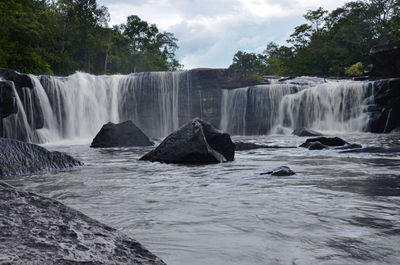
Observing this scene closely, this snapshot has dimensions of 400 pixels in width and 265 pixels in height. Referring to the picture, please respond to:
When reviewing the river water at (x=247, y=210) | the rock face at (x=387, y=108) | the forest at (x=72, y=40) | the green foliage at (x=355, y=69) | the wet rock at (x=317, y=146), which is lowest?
the river water at (x=247, y=210)

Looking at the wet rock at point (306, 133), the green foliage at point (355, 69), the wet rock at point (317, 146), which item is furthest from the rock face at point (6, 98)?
the green foliage at point (355, 69)

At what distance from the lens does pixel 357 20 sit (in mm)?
42188

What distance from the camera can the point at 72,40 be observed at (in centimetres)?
4522

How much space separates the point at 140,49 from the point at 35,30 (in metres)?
25.4

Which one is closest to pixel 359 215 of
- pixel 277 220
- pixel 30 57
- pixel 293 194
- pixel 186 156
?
pixel 277 220

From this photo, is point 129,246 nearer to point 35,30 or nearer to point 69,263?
point 69,263

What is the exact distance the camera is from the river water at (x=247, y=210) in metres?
2.14

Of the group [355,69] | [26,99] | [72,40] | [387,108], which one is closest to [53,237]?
[26,99]

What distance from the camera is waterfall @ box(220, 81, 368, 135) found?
23.6m

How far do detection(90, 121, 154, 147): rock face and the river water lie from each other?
6.41m

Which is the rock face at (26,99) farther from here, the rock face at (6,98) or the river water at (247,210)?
the river water at (247,210)

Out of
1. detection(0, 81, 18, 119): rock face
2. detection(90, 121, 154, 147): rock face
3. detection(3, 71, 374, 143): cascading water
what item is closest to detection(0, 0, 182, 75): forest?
detection(3, 71, 374, 143): cascading water

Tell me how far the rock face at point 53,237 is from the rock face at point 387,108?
2220cm

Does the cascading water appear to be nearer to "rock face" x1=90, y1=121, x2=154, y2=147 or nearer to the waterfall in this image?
→ the waterfall
